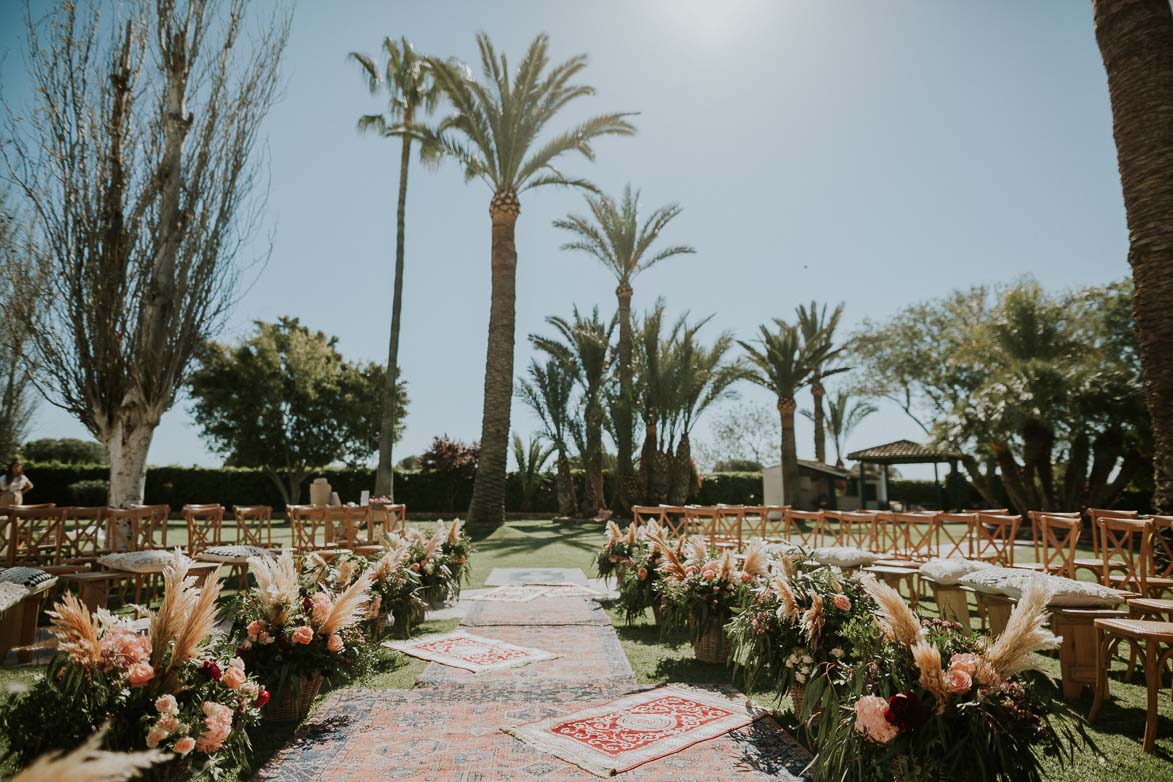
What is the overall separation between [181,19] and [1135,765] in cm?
1328

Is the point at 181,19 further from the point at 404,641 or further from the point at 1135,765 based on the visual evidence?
the point at 1135,765

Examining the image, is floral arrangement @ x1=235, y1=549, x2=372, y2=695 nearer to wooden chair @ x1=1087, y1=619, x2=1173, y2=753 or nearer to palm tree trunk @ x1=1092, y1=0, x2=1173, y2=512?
wooden chair @ x1=1087, y1=619, x2=1173, y2=753

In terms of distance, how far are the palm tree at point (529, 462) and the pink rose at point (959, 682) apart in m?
21.0

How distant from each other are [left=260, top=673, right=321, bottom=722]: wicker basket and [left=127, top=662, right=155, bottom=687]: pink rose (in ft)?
4.38

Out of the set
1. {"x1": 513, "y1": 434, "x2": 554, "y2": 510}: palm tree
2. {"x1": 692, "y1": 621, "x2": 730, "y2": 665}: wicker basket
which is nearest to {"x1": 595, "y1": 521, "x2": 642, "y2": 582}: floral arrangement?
{"x1": 692, "y1": 621, "x2": 730, "y2": 665}: wicker basket

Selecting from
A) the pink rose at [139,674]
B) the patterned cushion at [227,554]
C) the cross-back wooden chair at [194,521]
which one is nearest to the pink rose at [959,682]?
the pink rose at [139,674]

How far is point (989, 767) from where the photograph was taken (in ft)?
7.30

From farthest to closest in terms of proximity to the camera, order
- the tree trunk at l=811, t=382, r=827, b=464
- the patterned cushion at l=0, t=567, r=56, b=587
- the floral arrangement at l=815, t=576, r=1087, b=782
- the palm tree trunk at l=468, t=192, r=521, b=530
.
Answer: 1. the tree trunk at l=811, t=382, r=827, b=464
2. the palm tree trunk at l=468, t=192, r=521, b=530
3. the patterned cushion at l=0, t=567, r=56, b=587
4. the floral arrangement at l=815, t=576, r=1087, b=782

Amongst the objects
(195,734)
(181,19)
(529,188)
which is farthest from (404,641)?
(529,188)

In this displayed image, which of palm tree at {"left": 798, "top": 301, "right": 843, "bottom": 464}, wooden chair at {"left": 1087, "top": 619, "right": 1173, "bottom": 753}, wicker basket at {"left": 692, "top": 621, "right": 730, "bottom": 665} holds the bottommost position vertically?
wicker basket at {"left": 692, "top": 621, "right": 730, "bottom": 665}

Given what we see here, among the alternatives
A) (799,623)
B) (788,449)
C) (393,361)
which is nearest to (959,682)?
(799,623)

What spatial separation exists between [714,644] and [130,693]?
3831mm

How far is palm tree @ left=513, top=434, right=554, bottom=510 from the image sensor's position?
2330cm

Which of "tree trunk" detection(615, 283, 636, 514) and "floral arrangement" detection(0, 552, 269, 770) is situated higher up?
"tree trunk" detection(615, 283, 636, 514)
